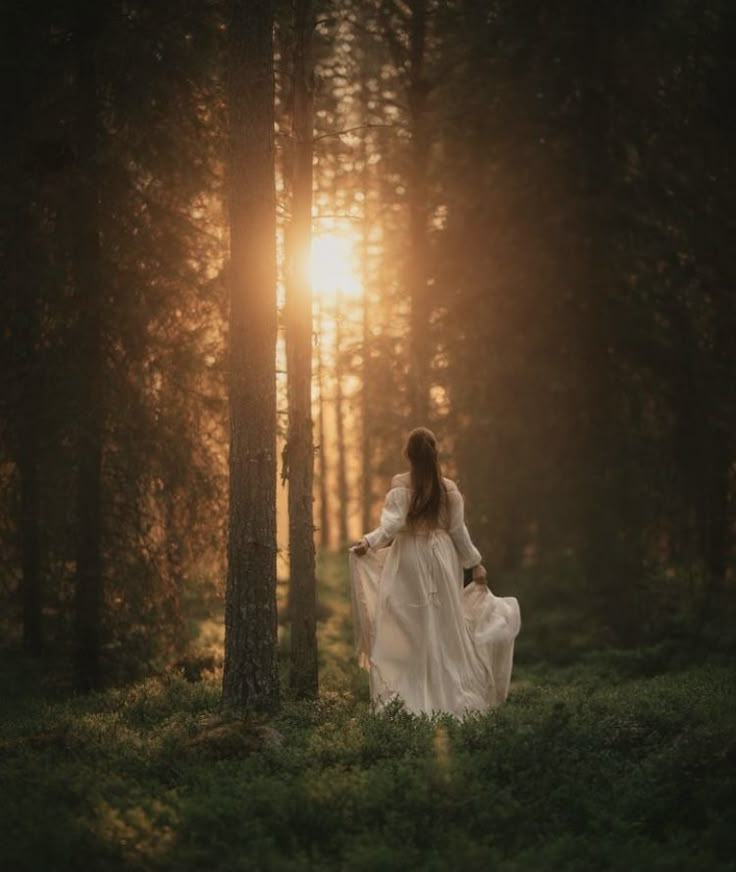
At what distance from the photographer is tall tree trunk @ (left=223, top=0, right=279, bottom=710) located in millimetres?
9727

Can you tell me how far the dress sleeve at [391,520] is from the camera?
10.4 m

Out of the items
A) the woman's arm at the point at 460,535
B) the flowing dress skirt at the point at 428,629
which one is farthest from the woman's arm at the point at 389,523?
the woman's arm at the point at 460,535

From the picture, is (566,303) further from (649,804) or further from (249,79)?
(649,804)

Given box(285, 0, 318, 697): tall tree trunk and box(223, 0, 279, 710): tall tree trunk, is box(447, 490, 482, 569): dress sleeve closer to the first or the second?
box(285, 0, 318, 697): tall tree trunk

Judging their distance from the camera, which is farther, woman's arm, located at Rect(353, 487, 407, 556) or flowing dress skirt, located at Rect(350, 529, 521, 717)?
woman's arm, located at Rect(353, 487, 407, 556)

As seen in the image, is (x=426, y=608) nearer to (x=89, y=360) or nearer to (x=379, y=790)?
(x=379, y=790)

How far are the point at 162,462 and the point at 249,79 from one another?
18.4 ft

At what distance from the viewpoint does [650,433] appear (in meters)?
15.7

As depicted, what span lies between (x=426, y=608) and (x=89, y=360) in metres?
5.65

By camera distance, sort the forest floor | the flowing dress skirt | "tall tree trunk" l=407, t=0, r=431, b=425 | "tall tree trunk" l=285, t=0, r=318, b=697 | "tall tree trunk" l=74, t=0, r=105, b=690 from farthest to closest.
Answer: "tall tree trunk" l=407, t=0, r=431, b=425 → "tall tree trunk" l=74, t=0, r=105, b=690 → "tall tree trunk" l=285, t=0, r=318, b=697 → the flowing dress skirt → the forest floor

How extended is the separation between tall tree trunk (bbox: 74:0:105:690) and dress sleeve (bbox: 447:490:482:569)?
4988 millimetres

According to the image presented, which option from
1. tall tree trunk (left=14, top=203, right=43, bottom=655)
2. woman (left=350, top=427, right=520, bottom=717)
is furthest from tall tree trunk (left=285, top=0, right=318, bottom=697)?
tall tree trunk (left=14, top=203, right=43, bottom=655)

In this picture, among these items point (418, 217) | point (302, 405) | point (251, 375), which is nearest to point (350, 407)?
point (418, 217)

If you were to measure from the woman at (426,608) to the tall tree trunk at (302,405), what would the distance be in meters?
1.10
